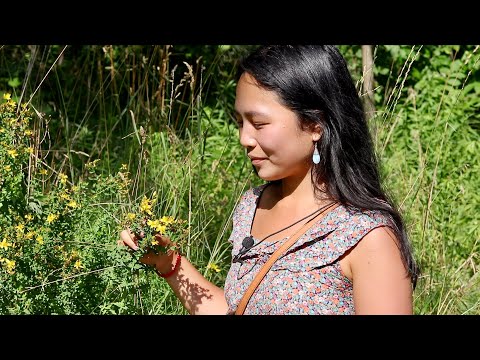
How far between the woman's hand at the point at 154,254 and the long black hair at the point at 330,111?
393mm

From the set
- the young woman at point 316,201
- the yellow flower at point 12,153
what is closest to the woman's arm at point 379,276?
the young woman at point 316,201

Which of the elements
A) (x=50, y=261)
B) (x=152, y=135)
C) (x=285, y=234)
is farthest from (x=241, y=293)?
(x=152, y=135)

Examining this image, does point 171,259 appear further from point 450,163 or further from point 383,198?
point 450,163

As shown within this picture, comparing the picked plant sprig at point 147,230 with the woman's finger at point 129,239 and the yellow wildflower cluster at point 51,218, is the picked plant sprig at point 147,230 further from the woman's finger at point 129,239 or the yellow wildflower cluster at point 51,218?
the yellow wildflower cluster at point 51,218

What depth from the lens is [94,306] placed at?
87.7 inches

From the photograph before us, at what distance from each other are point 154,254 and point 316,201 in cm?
41

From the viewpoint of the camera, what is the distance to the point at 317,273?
1.93 meters

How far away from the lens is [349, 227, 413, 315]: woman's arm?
1.86 metres

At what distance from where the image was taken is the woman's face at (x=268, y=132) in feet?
6.46

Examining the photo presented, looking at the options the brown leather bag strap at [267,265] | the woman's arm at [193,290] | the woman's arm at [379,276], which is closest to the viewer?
the woman's arm at [379,276]

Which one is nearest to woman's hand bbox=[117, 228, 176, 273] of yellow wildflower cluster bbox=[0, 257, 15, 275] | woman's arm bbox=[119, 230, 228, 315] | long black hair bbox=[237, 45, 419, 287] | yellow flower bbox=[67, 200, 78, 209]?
woman's arm bbox=[119, 230, 228, 315]

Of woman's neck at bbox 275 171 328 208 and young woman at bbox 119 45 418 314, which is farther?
woman's neck at bbox 275 171 328 208

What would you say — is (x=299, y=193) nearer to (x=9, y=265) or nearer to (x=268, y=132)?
(x=268, y=132)

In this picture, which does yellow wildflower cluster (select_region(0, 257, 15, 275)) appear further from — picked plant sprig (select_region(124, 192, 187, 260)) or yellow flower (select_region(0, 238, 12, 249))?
picked plant sprig (select_region(124, 192, 187, 260))
